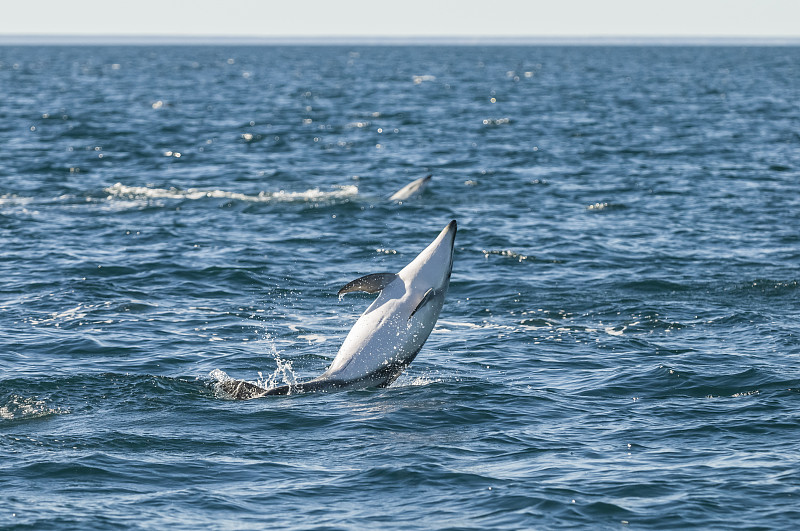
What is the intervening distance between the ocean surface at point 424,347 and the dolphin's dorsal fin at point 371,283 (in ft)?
5.26

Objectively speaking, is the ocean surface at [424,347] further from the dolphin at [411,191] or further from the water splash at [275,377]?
the dolphin at [411,191]

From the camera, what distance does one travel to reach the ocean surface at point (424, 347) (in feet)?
42.7

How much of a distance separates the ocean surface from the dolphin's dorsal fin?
1.60 metres

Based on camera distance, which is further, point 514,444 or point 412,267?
point 412,267

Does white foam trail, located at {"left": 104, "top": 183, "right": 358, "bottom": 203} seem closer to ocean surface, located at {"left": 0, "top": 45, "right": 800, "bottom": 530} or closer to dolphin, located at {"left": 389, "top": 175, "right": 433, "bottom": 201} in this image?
ocean surface, located at {"left": 0, "top": 45, "right": 800, "bottom": 530}

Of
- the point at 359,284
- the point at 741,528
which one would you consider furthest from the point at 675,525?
the point at 359,284

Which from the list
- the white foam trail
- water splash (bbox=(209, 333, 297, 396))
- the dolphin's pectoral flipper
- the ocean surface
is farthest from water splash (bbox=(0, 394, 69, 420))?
the white foam trail

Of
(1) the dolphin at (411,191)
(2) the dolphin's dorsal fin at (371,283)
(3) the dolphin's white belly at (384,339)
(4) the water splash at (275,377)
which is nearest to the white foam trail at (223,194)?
(1) the dolphin at (411,191)

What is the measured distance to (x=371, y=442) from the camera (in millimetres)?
14742

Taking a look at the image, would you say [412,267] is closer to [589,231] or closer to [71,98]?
[589,231]

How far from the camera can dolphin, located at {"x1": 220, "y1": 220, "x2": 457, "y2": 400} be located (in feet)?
54.1

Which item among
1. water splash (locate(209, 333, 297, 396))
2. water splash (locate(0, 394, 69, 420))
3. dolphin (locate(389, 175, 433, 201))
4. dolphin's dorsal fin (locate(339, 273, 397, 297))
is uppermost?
dolphin's dorsal fin (locate(339, 273, 397, 297))

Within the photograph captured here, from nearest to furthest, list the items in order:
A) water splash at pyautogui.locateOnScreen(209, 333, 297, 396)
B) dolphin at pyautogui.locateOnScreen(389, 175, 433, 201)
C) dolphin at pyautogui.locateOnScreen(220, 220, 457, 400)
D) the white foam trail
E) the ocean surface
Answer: the ocean surface → dolphin at pyautogui.locateOnScreen(220, 220, 457, 400) → water splash at pyautogui.locateOnScreen(209, 333, 297, 396) → the white foam trail → dolphin at pyautogui.locateOnScreen(389, 175, 433, 201)

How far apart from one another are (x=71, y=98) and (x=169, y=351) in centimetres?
6911
